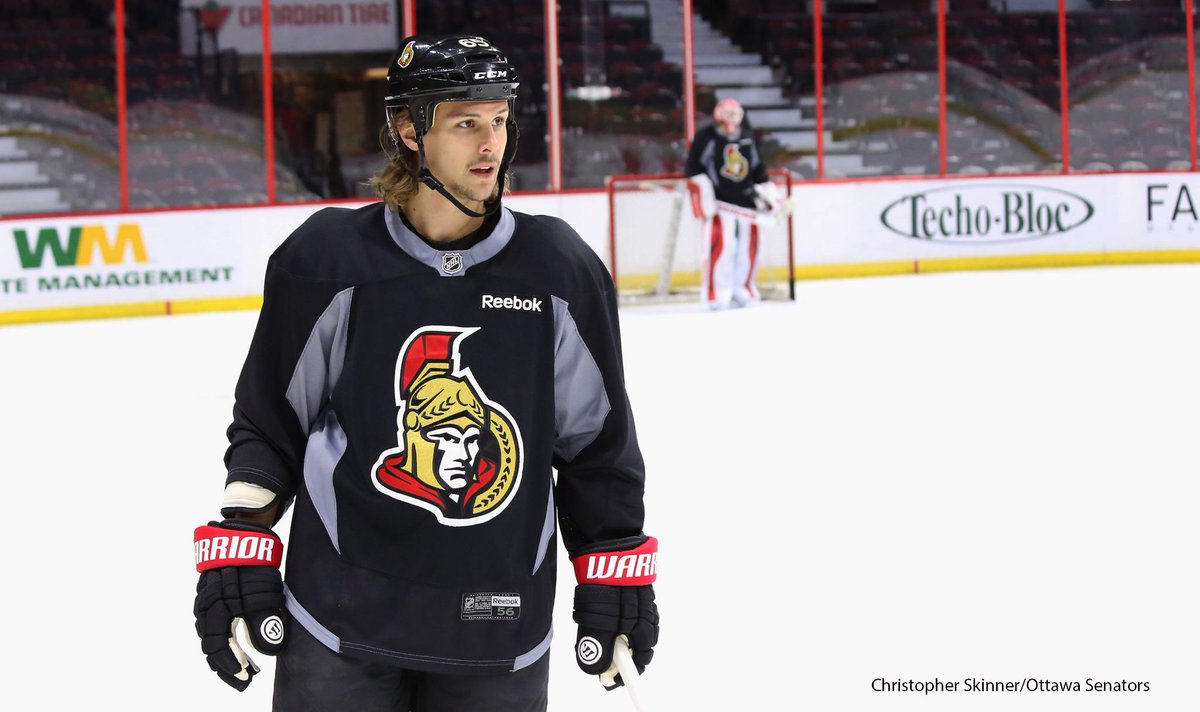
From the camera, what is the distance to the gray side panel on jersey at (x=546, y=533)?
1.70 meters

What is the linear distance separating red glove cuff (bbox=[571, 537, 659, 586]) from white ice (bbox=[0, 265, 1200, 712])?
170 mm

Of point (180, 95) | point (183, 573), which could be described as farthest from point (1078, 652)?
point (180, 95)

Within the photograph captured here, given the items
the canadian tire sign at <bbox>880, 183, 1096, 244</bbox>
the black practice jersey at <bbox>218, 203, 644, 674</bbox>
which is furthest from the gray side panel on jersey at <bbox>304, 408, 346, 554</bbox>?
the canadian tire sign at <bbox>880, 183, 1096, 244</bbox>

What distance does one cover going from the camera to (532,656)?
170 cm

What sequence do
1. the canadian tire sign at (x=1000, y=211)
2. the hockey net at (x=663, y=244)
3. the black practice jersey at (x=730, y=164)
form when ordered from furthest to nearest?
the canadian tire sign at (x=1000, y=211) < the hockey net at (x=663, y=244) < the black practice jersey at (x=730, y=164)

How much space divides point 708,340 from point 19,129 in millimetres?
6198

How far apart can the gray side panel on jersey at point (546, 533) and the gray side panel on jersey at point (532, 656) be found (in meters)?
0.08

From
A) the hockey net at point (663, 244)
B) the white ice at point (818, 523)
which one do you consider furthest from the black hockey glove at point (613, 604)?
Result: the hockey net at point (663, 244)

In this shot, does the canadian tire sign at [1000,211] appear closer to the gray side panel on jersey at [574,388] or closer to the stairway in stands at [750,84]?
the stairway in stands at [750,84]

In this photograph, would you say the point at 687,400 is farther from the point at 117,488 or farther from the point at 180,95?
the point at 180,95

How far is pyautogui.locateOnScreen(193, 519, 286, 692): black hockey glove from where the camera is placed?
1624 millimetres

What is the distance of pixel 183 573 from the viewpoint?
372 centimetres

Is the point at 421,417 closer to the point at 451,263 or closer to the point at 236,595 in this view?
the point at 451,263

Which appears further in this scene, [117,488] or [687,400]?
[687,400]
